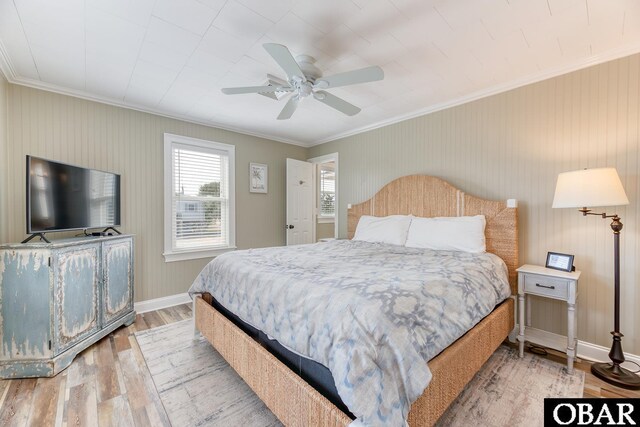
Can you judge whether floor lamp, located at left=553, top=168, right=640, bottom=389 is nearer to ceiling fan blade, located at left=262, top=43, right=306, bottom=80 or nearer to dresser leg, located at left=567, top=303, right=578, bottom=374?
dresser leg, located at left=567, top=303, right=578, bottom=374

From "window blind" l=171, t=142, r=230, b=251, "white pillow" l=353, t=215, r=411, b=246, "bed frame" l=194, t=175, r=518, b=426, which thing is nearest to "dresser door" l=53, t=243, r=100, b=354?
"bed frame" l=194, t=175, r=518, b=426

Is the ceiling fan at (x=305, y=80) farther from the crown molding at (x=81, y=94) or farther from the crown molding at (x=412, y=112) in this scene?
the crown molding at (x=81, y=94)

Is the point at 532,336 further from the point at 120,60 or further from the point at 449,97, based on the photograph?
the point at 120,60

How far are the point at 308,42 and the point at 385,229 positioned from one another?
2.11m

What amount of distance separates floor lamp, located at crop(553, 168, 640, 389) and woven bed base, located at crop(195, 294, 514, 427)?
2.48ft

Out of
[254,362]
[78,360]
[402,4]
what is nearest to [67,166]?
[78,360]

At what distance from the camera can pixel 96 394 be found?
180 centimetres

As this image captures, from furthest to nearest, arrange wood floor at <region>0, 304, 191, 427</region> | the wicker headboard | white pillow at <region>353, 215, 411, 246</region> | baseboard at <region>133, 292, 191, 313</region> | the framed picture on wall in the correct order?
the framed picture on wall → baseboard at <region>133, 292, 191, 313</region> → white pillow at <region>353, 215, 411, 246</region> → the wicker headboard → wood floor at <region>0, 304, 191, 427</region>

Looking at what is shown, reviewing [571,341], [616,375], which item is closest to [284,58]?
[571,341]

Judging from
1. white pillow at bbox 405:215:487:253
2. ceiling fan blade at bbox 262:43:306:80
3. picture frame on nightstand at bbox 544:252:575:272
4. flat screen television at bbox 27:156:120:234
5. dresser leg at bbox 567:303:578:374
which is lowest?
dresser leg at bbox 567:303:578:374

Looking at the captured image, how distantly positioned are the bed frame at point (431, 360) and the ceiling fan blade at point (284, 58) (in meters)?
1.79

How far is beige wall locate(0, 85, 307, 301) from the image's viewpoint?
101 inches

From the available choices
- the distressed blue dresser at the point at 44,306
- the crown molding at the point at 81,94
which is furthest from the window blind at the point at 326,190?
the distressed blue dresser at the point at 44,306

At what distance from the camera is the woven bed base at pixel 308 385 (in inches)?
47.4
